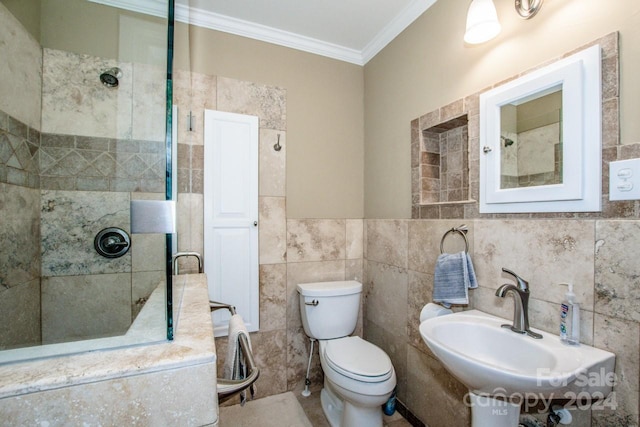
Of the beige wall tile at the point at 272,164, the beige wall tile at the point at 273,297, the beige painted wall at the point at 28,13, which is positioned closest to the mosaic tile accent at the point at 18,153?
the beige painted wall at the point at 28,13

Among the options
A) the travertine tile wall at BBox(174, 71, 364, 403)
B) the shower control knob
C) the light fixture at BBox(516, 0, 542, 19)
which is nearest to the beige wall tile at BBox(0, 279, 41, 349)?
the shower control knob

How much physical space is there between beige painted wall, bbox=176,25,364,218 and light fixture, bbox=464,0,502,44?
1086mm

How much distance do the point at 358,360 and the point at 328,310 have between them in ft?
1.22

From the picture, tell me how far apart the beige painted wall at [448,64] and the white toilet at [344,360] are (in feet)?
2.21

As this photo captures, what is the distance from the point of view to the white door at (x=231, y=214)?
1791 mm

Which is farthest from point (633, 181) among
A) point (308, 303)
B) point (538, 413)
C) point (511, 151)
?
point (308, 303)

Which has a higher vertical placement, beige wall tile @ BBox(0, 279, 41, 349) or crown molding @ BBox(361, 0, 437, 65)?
crown molding @ BBox(361, 0, 437, 65)

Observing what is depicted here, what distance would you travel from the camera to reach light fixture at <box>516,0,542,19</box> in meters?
1.11

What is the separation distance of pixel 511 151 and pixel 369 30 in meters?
1.31

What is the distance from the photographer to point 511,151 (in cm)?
123

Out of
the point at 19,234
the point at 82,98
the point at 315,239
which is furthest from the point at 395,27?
the point at 19,234

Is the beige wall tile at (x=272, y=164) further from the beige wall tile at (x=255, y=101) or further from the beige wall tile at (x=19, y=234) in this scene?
the beige wall tile at (x=19, y=234)

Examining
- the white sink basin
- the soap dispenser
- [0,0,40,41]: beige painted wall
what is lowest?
the white sink basin

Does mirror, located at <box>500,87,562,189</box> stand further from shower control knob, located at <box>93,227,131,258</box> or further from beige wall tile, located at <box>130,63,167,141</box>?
shower control knob, located at <box>93,227,131,258</box>
